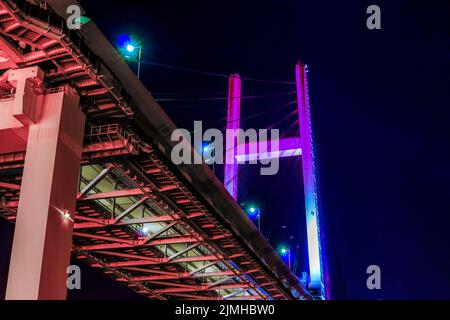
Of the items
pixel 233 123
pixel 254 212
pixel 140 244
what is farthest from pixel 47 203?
pixel 254 212

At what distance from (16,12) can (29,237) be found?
14.7 feet

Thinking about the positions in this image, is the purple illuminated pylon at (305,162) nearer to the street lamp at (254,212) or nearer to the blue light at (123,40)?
the street lamp at (254,212)

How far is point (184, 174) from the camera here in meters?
21.5

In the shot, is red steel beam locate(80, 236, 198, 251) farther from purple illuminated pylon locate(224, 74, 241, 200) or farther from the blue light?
the blue light

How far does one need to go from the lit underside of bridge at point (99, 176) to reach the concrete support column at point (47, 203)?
3 centimetres

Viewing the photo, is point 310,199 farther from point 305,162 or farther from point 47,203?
point 47,203

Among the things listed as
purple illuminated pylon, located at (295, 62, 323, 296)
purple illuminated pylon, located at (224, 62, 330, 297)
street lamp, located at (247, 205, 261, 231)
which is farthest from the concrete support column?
street lamp, located at (247, 205, 261, 231)

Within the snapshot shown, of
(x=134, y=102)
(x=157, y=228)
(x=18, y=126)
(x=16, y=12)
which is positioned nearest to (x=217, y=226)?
(x=157, y=228)

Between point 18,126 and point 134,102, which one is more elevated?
point 134,102

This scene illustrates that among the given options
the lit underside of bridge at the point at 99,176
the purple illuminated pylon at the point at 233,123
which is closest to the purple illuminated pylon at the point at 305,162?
the purple illuminated pylon at the point at 233,123

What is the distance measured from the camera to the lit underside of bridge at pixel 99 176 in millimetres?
12688

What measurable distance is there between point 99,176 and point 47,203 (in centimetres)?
721
